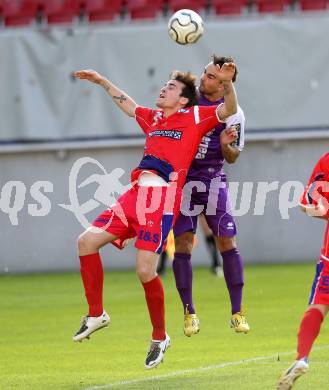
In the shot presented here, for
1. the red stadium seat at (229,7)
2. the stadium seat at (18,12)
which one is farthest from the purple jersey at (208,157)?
the stadium seat at (18,12)

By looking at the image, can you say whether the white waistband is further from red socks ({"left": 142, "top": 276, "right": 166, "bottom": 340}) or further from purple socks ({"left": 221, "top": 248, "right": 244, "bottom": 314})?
A: purple socks ({"left": 221, "top": 248, "right": 244, "bottom": 314})

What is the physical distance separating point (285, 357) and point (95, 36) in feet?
30.8

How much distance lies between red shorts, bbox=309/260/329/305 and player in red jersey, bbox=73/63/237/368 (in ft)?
5.38

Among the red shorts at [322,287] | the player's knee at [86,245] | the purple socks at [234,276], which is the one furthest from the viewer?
the purple socks at [234,276]

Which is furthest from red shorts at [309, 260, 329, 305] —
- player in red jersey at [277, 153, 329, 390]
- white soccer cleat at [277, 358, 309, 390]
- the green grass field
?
the green grass field

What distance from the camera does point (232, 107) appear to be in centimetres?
847

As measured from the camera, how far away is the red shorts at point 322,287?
6.95 m

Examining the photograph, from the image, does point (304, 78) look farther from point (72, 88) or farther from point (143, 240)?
point (143, 240)

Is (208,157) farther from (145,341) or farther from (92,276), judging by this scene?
(145,341)

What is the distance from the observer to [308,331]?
6879 mm

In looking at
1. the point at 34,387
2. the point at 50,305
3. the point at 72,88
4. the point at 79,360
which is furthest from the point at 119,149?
the point at 34,387

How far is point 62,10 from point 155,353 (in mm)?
11400

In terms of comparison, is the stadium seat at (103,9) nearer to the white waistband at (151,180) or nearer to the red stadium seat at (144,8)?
the red stadium seat at (144,8)

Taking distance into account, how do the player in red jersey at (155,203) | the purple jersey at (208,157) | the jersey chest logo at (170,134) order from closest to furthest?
the player in red jersey at (155,203) → the jersey chest logo at (170,134) → the purple jersey at (208,157)
